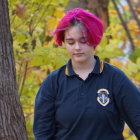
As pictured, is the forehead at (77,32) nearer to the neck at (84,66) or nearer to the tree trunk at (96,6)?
the neck at (84,66)

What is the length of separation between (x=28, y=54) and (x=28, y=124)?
0.60 meters

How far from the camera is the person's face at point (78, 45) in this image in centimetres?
299

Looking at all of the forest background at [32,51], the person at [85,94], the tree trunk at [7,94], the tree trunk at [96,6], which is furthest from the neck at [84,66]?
the tree trunk at [96,6]

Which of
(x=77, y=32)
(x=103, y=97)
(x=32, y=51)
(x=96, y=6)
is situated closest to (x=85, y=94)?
(x=103, y=97)

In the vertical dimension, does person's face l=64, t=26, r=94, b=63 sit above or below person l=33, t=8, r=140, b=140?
above

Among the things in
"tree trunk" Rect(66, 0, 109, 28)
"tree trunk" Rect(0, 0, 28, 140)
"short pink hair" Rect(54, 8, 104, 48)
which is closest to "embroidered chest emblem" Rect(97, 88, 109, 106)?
"short pink hair" Rect(54, 8, 104, 48)

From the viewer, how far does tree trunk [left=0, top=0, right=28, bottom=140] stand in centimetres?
318

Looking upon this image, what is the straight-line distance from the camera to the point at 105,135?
3016 millimetres

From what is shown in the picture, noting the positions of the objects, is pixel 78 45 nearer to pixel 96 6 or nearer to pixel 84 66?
pixel 84 66

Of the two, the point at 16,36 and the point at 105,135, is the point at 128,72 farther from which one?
the point at 105,135

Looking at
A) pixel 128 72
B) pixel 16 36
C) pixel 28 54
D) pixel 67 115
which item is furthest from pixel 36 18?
pixel 67 115

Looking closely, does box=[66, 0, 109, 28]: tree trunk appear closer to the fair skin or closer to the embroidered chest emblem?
the fair skin

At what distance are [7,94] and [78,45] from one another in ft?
1.89

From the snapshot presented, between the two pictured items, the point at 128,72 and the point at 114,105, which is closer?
the point at 114,105
